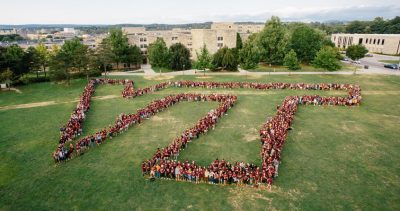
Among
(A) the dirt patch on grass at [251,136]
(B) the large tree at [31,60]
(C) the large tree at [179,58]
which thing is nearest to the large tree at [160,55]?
(C) the large tree at [179,58]

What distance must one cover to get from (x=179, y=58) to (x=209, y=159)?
43.1 metres

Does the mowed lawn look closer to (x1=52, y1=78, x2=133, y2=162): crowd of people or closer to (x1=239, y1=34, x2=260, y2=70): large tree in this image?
(x1=52, y1=78, x2=133, y2=162): crowd of people

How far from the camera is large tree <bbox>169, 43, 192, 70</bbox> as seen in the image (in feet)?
198

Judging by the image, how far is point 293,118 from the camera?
28.0m

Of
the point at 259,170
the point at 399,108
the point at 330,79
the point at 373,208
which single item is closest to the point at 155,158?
the point at 259,170

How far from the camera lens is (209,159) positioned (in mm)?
20109

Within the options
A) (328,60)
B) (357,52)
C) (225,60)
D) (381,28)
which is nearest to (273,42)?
(225,60)

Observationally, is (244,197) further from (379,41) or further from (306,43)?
(379,41)

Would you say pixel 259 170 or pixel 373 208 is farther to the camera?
pixel 259 170

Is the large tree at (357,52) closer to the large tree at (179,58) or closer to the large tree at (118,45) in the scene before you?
the large tree at (179,58)

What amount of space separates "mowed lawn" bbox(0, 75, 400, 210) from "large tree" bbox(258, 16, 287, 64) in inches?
1075

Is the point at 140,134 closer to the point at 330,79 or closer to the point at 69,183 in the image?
the point at 69,183

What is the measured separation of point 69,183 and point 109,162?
3.13 m

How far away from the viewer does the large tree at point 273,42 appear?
59.8 meters
